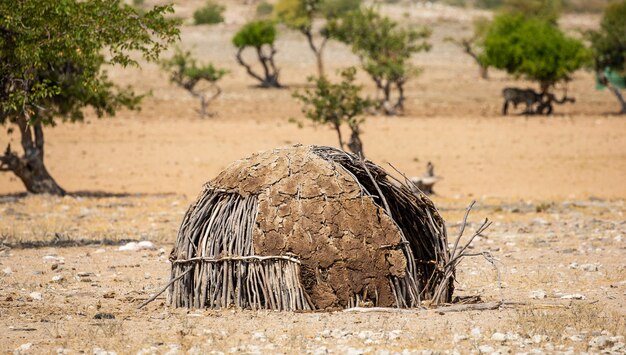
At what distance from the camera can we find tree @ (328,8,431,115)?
38031 millimetres

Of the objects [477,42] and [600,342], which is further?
[477,42]

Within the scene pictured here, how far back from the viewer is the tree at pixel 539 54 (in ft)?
131

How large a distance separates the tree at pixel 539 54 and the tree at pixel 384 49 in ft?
11.7

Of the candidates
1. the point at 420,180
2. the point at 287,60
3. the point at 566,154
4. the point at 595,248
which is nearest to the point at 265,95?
the point at 287,60

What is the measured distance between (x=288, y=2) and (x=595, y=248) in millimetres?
39779

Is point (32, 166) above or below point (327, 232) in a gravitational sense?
below

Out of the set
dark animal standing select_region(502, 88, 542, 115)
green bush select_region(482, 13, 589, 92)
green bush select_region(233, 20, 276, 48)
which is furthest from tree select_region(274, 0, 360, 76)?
dark animal standing select_region(502, 88, 542, 115)

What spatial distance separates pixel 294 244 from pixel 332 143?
821 inches

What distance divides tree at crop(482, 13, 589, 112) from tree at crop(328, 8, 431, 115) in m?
3.57

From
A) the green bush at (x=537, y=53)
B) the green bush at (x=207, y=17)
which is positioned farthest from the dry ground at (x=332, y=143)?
the green bush at (x=207, y=17)

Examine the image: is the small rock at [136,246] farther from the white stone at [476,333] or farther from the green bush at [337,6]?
the green bush at [337,6]

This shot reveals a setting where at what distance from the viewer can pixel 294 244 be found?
31.4 ft

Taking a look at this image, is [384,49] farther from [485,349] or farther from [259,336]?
[485,349]

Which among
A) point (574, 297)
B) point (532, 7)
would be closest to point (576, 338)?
point (574, 297)
